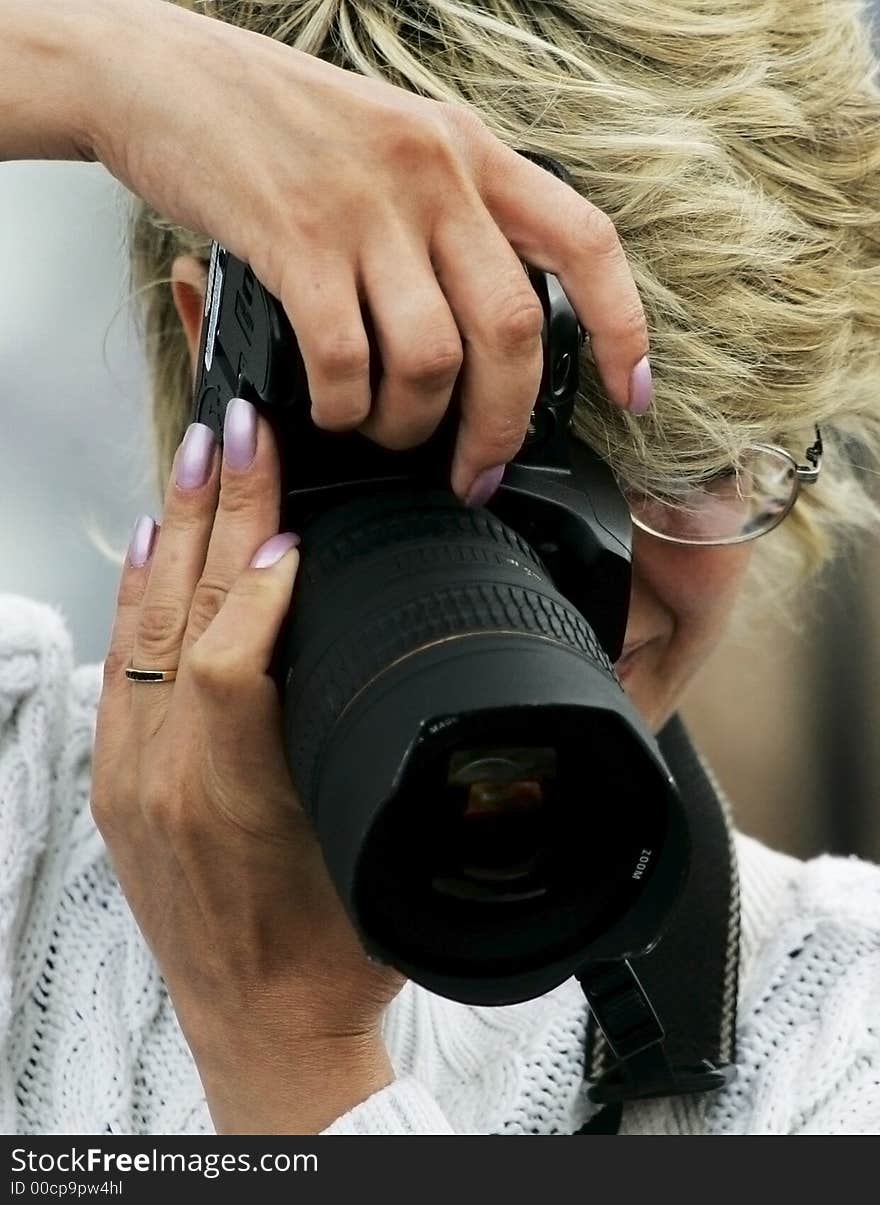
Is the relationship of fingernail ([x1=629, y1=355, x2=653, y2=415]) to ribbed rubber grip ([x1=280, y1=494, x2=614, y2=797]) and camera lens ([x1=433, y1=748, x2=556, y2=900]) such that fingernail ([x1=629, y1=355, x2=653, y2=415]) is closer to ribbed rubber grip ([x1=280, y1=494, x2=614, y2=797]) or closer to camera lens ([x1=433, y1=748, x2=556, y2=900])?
ribbed rubber grip ([x1=280, y1=494, x2=614, y2=797])

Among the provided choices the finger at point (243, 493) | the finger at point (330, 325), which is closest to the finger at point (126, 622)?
the finger at point (243, 493)

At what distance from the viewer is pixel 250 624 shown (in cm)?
64

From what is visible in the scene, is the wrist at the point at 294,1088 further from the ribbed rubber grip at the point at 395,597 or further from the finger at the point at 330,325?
the finger at the point at 330,325

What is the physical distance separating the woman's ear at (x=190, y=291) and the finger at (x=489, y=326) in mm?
331

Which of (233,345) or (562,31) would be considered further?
(562,31)

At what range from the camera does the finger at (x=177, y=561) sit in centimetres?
72

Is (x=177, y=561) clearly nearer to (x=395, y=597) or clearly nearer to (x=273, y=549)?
(x=273, y=549)

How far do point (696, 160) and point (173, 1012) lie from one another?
2.01 feet

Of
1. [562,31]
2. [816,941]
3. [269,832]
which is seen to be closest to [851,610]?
[816,941]

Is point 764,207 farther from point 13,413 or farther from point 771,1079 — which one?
point 13,413

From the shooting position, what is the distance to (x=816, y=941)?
93 cm

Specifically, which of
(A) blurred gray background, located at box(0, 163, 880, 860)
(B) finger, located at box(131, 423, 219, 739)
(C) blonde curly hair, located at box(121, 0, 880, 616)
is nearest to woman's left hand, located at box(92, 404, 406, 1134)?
(B) finger, located at box(131, 423, 219, 739)

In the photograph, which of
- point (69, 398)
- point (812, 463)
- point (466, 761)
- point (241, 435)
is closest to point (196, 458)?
point (241, 435)

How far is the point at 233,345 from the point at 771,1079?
0.53 meters
